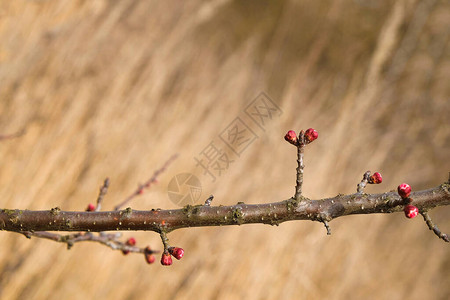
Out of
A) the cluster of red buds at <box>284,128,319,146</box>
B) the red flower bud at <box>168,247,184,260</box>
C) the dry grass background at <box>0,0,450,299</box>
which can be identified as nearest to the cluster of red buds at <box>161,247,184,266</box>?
the red flower bud at <box>168,247,184,260</box>

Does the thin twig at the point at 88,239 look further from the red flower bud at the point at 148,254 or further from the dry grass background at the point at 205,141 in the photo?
the dry grass background at the point at 205,141

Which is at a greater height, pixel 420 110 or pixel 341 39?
pixel 341 39

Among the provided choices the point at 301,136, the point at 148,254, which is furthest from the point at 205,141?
the point at 301,136

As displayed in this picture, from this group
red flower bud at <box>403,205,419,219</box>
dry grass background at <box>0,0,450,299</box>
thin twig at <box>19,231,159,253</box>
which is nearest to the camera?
red flower bud at <box>403,205,419,219</box>

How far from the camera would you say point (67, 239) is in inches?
28.0

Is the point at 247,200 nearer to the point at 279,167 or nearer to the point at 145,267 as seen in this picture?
the point at 279,167

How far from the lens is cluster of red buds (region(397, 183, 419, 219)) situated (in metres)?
0.47

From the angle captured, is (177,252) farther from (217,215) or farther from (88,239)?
(88,239)

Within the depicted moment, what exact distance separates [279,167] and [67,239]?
107cm

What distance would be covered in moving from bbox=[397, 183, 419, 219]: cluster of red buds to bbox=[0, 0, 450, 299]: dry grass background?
1.05m

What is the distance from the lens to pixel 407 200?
0.49m

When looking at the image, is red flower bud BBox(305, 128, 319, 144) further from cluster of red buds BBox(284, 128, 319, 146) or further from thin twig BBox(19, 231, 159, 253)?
thin twig BBox(19, 231, 159, 253)

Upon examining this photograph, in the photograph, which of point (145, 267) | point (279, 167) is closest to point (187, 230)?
point (145, 267)

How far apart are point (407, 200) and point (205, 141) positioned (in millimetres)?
1160
